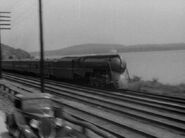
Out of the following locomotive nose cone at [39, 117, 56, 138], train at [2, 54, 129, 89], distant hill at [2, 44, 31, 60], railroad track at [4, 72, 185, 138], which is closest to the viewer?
locomotive nose cone at [39, 117, 56, 138]

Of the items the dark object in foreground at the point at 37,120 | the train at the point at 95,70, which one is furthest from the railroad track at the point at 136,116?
the train at the point at 95,70

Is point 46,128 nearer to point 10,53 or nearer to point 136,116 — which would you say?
point 136,116

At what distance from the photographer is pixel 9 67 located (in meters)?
58.9

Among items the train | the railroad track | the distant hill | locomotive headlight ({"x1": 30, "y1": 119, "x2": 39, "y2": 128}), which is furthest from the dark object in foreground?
the distant hill

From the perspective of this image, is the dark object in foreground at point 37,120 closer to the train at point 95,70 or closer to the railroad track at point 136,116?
the railroad track at point 136,116

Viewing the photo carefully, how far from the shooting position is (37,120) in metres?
9.23

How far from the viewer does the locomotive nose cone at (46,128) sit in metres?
8.66

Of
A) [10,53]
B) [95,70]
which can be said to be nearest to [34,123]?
[95,70]

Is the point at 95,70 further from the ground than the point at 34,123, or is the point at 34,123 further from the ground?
the point at 95,70

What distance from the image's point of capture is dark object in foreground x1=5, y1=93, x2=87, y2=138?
28.7ft

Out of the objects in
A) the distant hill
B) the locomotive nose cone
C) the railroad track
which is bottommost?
the railroad track

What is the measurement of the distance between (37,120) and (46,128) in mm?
645

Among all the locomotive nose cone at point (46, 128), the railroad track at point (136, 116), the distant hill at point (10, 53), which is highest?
the distant hill at point (10, 53)

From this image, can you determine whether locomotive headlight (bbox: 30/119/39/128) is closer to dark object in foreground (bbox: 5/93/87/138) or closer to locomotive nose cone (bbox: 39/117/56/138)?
dark object in foreground (bbox: 5/93/87/138)
